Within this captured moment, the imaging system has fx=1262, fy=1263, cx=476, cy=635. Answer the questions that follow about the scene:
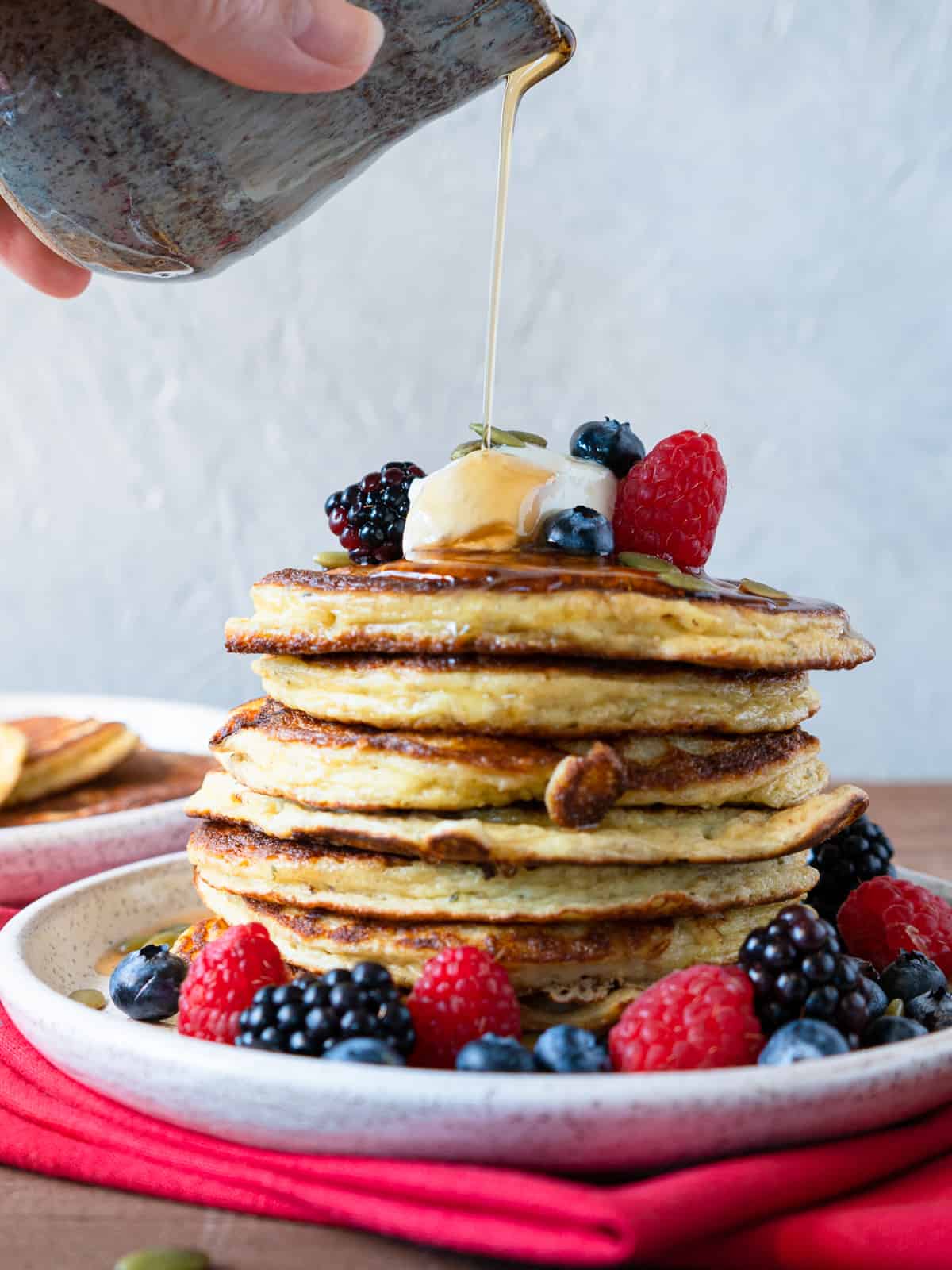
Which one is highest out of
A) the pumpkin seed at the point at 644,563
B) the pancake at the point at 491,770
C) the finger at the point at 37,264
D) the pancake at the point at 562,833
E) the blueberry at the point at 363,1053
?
the finger at the point at 37,264

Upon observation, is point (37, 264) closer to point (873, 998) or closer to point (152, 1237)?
point (152, 1237)

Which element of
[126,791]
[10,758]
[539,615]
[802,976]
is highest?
[539,615]

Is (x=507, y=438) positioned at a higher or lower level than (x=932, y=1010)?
higher

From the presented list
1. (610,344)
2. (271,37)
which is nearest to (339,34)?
(271,37)

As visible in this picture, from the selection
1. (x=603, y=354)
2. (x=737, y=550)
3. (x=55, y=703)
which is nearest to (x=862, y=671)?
(x=737, y=550)

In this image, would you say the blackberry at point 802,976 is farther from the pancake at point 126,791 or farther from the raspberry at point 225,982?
the pancake at point 126,791

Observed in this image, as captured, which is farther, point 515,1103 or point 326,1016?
point 326,1016

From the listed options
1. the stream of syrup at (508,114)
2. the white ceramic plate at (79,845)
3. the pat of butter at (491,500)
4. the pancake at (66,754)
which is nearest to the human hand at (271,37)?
the stream of syrup at (508,114)
